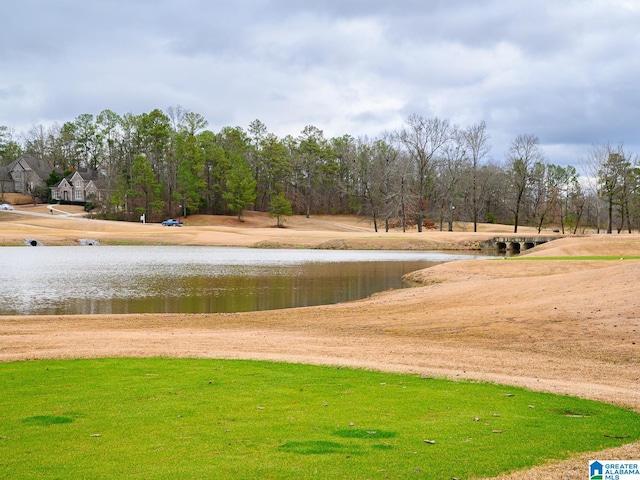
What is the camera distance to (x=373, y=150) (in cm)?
12288

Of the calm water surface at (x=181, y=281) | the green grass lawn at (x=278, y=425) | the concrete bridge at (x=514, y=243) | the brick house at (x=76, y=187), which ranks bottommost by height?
the calm water surface at (x=181, y=281)

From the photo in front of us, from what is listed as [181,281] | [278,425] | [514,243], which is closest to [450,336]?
[278,425]

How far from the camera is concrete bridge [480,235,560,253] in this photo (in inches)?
2736

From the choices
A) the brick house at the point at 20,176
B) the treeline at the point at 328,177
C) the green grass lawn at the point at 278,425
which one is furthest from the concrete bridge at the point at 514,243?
the brick house at the point at 20,176

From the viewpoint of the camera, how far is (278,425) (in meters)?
7.80

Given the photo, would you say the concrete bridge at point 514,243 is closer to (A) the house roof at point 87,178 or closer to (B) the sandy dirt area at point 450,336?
(B) the sandy dirt area at point 450,336

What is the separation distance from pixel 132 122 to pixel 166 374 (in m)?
110

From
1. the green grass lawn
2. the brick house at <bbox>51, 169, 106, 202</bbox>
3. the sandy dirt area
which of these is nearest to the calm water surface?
the sandy dirt area

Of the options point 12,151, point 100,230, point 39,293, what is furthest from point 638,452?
point 12,151

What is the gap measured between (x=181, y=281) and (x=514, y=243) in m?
50.1

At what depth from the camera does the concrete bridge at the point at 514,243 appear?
69500 mm

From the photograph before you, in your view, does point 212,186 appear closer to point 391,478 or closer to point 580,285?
point 580,285

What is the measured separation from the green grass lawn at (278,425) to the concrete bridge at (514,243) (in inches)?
2465

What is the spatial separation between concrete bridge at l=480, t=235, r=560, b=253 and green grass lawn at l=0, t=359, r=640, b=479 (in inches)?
2465
